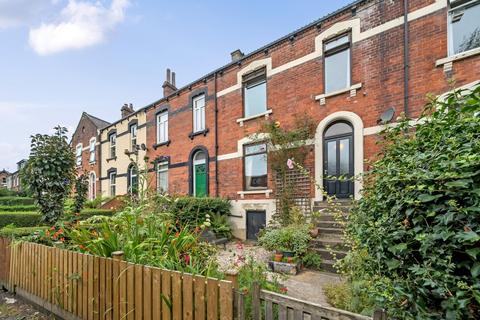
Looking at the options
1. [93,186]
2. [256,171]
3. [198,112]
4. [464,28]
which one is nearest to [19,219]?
[198,112]

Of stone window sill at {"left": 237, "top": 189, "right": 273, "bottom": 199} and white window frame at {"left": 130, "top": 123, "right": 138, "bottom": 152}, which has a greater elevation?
white window frame at {"left": 130, "top": 123, "right": 138, "bottom": 152}

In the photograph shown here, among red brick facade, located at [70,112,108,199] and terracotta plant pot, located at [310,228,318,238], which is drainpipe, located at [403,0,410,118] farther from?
red brick facade, located at [70,112,108,199]

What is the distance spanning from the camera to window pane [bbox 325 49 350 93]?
8164 mm

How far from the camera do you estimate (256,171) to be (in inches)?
403

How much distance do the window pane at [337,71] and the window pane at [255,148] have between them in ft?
9.64

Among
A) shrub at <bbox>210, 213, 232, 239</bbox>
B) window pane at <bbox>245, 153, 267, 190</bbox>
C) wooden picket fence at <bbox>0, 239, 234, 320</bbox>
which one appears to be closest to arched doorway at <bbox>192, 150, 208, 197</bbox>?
shrub at <bbox>210, 213, 232, 239</bbox>

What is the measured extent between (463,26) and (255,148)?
676 cm

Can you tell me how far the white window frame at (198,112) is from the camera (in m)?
12.5

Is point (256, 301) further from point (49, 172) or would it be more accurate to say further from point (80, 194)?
point (80, 194)

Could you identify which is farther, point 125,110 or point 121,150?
point 125,110

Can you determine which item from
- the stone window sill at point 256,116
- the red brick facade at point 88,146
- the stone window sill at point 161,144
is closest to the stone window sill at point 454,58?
the stone window sill at point 256,116

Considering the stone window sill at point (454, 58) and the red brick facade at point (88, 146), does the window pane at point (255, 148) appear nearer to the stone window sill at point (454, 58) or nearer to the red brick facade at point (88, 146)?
the stone window sill at point (454, 58)

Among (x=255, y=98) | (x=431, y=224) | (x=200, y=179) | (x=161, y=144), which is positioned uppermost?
(x=255, y=98)

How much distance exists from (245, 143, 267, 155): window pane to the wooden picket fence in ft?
23.8
